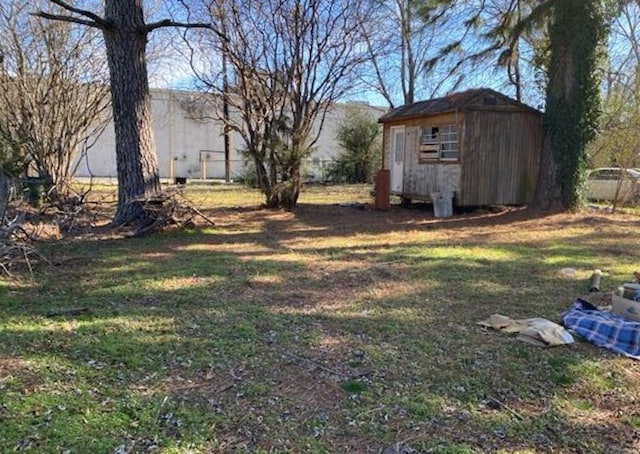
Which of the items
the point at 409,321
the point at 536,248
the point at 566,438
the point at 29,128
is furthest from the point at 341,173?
the point at 566,438

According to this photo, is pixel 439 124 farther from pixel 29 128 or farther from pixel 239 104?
pixel 29 128

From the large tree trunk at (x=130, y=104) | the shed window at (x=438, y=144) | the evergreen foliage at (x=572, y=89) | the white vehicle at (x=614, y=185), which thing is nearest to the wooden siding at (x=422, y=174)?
the shed window at (x=438, y=144)

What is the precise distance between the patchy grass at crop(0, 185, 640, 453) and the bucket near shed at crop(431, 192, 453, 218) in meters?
4.73

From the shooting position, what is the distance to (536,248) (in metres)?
7.38

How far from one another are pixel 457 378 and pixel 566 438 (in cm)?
71

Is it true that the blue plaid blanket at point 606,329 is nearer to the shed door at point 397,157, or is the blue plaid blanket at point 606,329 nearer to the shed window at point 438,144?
the shed window at point 438,144

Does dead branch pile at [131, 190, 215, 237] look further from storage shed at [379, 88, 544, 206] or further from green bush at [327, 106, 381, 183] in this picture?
green bush at [327, 106, 381, 183]

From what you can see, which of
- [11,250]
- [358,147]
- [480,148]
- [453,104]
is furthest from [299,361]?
[358,147]

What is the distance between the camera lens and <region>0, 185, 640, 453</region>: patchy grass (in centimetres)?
248

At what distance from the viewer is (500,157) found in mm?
11289

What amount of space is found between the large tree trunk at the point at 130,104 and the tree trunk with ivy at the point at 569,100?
7.46 m

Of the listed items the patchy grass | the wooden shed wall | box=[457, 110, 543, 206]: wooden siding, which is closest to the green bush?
the wooden shed wall

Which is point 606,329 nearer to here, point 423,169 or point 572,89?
point 572,89

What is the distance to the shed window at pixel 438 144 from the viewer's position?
11.4 meters
